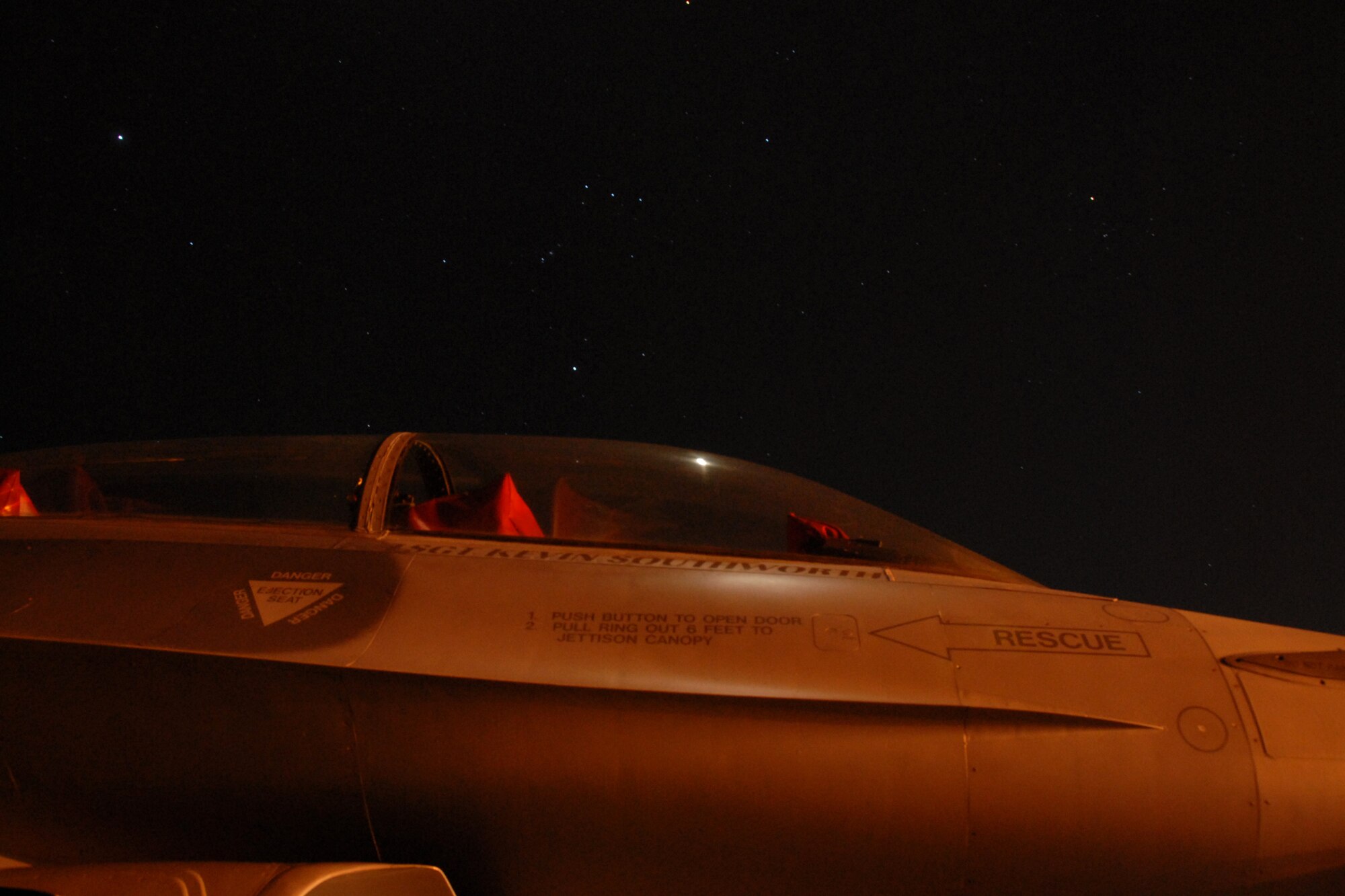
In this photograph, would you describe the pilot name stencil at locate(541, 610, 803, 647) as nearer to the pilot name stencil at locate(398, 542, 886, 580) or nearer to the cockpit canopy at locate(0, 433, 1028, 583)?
the pilot name stencil at locate(398, 542, 886, 580)

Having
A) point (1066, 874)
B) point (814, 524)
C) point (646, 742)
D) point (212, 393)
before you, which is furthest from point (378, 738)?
point (212, 393)

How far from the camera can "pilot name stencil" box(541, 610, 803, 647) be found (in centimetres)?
129

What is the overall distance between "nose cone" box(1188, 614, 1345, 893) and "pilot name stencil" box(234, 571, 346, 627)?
1707 millimetres

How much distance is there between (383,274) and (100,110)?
6.16 ft

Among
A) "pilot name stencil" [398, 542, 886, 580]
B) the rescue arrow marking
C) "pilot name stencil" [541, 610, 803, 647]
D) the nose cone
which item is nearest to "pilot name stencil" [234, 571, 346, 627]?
"pilot name stencil" [398, 542, 886, 580]

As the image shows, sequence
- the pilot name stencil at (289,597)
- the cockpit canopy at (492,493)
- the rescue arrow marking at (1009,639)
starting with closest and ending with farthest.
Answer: the rescue arrow marking at (1009,639)
the pilot name stencil at (289,597)
the cockpit canopy at (492,493)

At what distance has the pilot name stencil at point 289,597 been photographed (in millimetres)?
1378

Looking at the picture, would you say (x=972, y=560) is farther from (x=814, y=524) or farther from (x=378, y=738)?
(x=378, y=738)

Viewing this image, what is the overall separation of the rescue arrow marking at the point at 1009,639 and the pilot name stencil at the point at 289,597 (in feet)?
3.61

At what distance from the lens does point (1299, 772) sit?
44.6 inches

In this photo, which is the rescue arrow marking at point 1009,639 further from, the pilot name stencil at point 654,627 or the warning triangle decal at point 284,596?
the warning triangle decal at point 284,596

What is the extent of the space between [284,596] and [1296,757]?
1.88 metres

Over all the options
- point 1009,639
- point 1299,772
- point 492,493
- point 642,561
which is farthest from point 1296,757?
point 492,493

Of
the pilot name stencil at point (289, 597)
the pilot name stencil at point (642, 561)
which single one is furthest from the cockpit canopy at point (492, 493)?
→ the pilot name stencil at point (289, 597)
